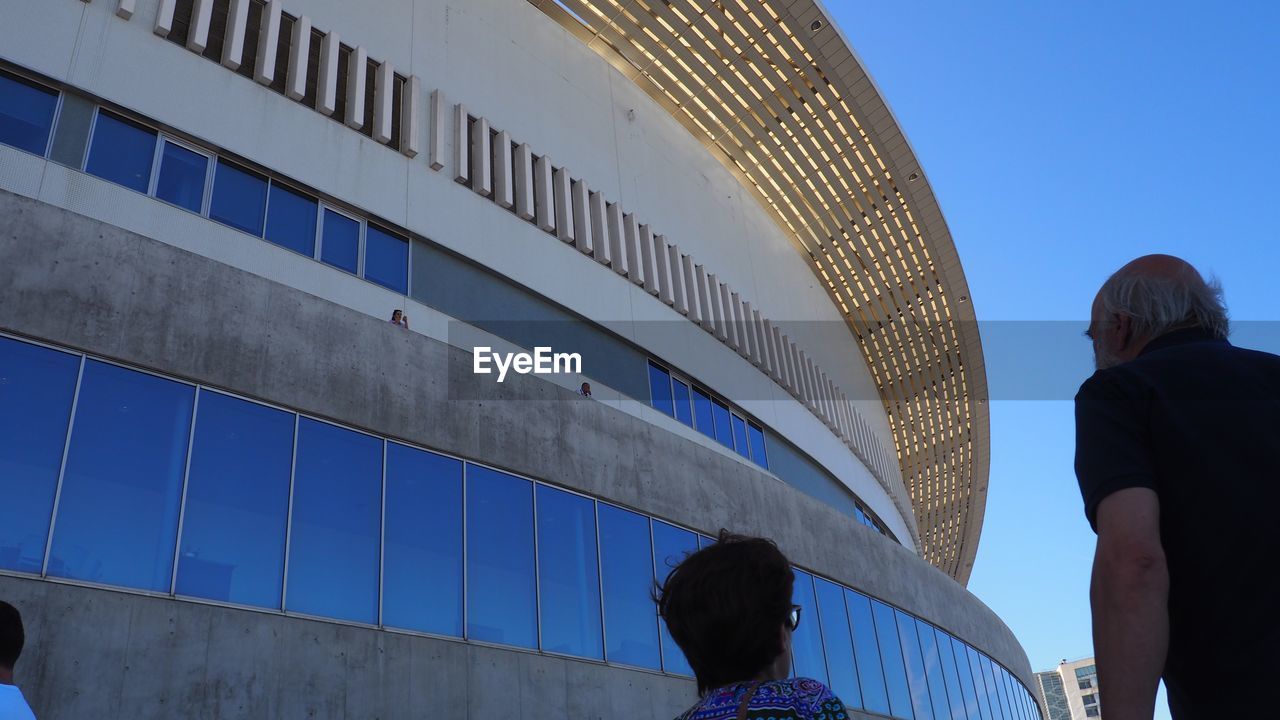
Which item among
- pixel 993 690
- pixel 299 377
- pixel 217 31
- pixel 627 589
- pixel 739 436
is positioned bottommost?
pixel 993 690

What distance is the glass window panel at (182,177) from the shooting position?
12.2 m

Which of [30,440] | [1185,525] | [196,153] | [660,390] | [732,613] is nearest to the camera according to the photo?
[1185,525]

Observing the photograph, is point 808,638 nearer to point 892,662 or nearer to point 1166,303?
point 892,662

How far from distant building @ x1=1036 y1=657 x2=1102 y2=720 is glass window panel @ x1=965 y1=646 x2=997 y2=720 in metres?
91.5

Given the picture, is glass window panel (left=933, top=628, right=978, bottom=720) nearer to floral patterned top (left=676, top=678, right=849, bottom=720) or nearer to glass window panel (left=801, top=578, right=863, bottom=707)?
glass window panel (left=801, top=578, right=863, bottom=707)

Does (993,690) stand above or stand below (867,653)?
below

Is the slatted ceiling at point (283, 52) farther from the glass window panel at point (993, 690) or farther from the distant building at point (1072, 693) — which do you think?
the distant building at point (1072, 693)

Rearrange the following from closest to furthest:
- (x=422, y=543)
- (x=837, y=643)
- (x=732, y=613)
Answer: (x=732, y=613) < (x=422, y=543) < (x=837, y=643)

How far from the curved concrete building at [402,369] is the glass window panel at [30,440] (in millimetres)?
29

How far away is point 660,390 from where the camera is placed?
18.6 m

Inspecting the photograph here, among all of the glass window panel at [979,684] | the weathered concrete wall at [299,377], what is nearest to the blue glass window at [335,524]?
the weathered concrete wall at [299,377]

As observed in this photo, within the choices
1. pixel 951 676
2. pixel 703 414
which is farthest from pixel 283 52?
pixel 951 676

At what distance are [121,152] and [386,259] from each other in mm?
3689

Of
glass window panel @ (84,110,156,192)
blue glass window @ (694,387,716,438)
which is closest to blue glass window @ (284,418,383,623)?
glass window panel @ (84,110,156,192)
